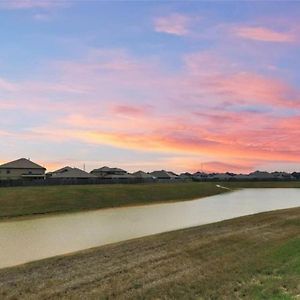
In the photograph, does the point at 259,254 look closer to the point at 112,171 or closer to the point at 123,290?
the point at 123,290

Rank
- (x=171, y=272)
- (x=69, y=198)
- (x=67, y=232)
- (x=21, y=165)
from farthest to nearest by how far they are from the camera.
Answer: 1. (x=21, y=165)
2. (x=69, y=198)
3. (x=67, y=232)
4. (x=171, y=272)

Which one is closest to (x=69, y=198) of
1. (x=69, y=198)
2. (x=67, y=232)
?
(x=69, y=198)

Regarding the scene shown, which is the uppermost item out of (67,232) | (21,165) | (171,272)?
(21,165)

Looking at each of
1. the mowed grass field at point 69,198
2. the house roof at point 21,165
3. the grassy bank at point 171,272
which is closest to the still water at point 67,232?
the mowed grass field at point 69,198

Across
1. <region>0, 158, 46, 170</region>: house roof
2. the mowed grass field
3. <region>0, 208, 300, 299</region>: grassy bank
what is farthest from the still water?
<region>0, 158, 46, 170</region>: house roof

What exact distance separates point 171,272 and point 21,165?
107 m

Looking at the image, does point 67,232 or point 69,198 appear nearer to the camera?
point 67,232

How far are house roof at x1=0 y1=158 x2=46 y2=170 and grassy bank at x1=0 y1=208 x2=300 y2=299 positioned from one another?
9881 cm

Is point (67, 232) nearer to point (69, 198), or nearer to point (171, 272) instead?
point (171, 272)

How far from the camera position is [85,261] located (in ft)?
61.7

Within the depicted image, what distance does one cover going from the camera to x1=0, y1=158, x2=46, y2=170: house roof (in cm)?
11662

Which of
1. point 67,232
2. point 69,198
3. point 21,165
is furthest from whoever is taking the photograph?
point 21,165

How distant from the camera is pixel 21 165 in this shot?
118 metres

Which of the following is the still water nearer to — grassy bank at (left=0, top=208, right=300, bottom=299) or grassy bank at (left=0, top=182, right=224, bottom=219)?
grassy bank at (left=0, top=182, right=224, bottom=219)
